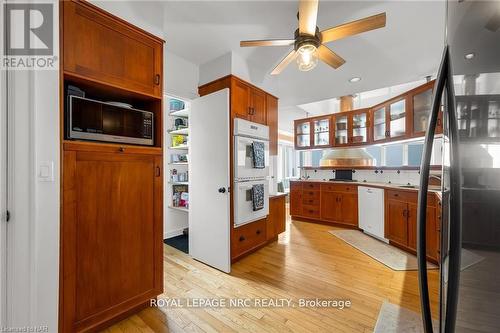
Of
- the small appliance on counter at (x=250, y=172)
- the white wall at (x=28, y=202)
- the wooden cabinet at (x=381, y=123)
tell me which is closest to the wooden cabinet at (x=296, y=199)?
the wooden cabinet at (x=381, y=123)

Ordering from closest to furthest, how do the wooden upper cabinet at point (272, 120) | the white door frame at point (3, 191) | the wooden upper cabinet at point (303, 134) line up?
1. the white door frame at point (3, 191)
2. the wooden upper cabinet at point (272, 120)
3. the wooden upper cabinet at point (303, 134)

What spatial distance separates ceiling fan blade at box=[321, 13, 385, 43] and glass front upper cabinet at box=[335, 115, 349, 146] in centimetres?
289

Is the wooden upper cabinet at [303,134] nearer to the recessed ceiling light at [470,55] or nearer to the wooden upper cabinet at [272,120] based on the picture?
the wooden upper cabinet at [272,120]

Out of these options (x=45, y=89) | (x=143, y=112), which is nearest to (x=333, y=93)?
(x=143, y=112)

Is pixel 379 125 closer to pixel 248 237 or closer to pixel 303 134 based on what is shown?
pixel 303 134

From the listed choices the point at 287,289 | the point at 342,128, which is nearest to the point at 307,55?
the point at 287,289

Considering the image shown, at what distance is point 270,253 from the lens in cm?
292

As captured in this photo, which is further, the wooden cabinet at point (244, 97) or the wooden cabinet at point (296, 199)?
the wooden cabinet at point (296, 199)

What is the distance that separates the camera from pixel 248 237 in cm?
279

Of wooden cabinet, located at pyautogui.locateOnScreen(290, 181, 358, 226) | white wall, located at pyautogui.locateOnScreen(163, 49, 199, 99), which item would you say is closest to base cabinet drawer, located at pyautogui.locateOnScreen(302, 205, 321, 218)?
wooden cabinet, located at pyautogui.locateOnScreen(290, 181, 358, 226)

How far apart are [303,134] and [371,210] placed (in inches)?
88.1

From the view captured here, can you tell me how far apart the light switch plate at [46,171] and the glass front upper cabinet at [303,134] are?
4.48 meters

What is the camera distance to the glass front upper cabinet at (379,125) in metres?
3.73

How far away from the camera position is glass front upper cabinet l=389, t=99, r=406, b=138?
3.32m
